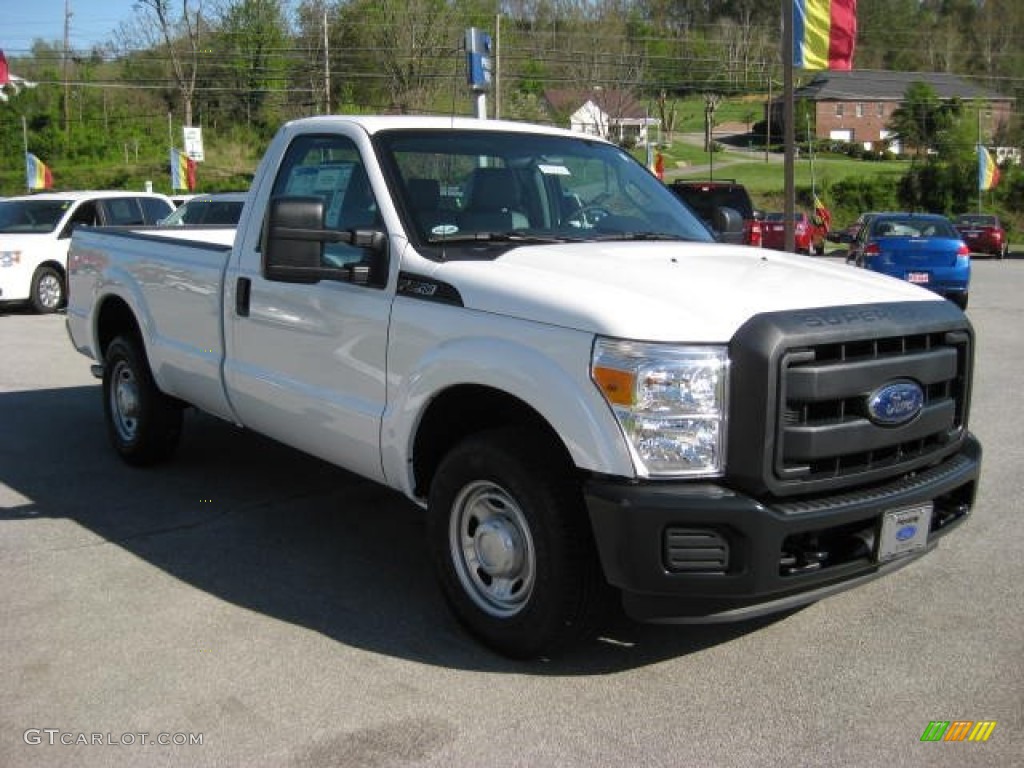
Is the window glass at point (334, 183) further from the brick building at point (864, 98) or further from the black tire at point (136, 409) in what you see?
the brick building at point (864, 98)

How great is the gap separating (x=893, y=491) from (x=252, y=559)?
301cm

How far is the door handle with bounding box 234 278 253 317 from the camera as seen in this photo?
5273 millimetres

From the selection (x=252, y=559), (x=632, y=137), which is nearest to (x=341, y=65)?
(x=632, y=137)

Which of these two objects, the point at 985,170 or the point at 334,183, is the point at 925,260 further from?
the point at 985,170

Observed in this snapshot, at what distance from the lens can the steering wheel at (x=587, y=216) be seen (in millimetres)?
4844

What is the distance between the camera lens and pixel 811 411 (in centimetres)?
361

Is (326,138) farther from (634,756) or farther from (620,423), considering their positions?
(634,756)

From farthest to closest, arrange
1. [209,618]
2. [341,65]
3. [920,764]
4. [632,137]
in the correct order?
[632,137], [341,65], [209,618], [920,764]

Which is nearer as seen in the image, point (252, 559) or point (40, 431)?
point (252, 559)

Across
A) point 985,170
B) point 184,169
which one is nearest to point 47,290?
point 184,169

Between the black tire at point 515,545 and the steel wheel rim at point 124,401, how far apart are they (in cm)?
327

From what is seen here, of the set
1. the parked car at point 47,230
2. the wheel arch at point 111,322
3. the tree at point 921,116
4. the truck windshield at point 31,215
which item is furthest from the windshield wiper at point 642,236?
the tree at point 921,116

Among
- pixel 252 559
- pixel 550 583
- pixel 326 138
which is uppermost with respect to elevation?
pixel 326 138

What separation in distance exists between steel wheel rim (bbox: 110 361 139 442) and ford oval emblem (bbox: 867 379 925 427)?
15.3ft
